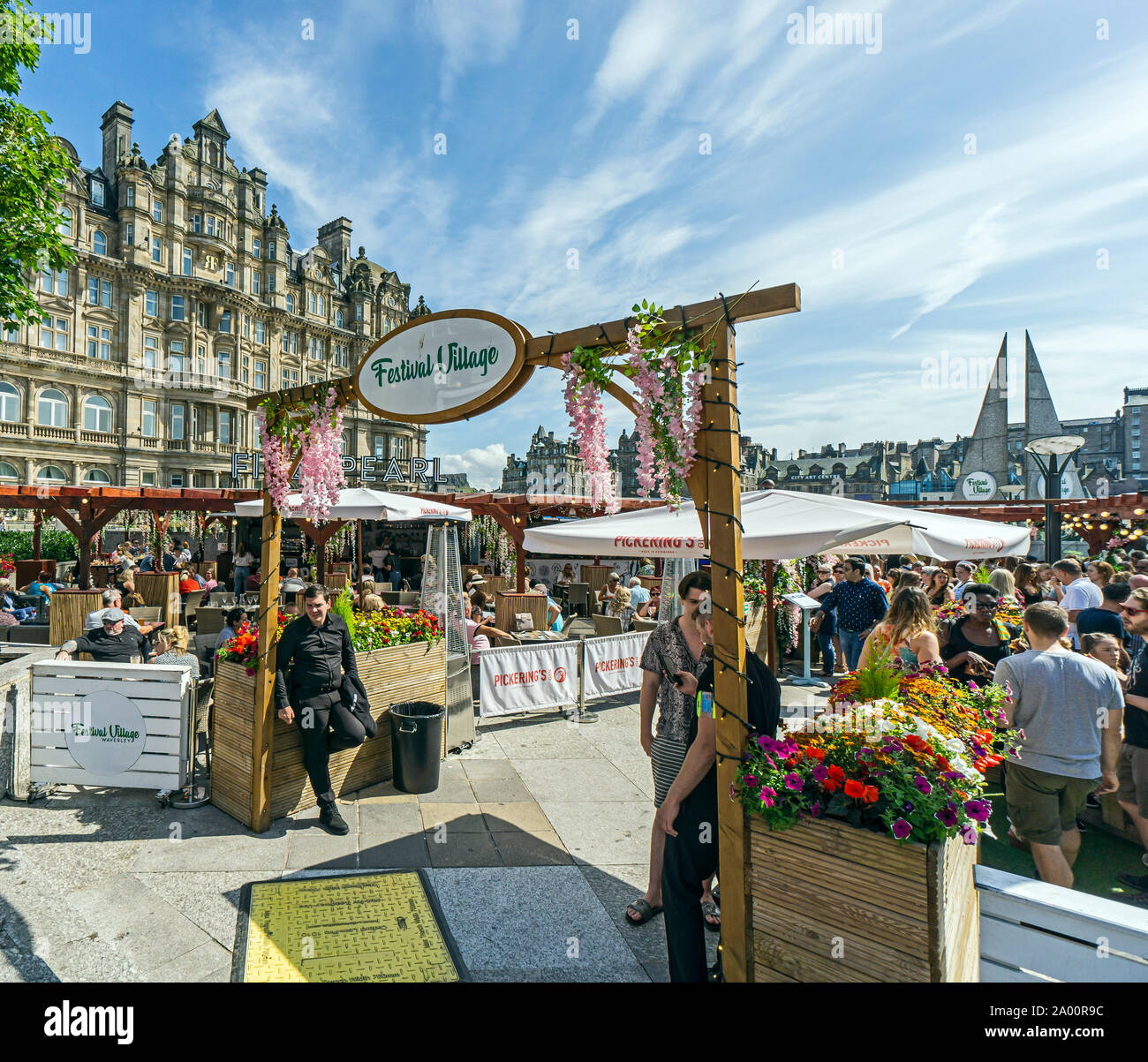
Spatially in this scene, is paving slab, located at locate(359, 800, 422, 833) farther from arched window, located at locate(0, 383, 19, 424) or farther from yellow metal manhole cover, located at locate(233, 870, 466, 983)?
arched window, located at locate(0, 383, 19, 424)

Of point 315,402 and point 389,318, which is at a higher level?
point 389,318

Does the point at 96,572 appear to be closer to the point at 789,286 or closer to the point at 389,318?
the point at 789,286

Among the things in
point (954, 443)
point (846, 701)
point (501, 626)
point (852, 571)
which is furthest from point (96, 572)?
point (954, 443)

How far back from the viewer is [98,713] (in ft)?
17.2

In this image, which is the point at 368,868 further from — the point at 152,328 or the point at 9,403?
the point at 152,328

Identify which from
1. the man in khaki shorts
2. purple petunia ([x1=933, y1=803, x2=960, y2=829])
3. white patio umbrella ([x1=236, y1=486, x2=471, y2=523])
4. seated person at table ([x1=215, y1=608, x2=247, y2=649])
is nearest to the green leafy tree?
white patio umbrella ([x1=236, y1=486, x2=471, y2=523])

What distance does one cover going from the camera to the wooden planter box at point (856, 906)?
230 cm

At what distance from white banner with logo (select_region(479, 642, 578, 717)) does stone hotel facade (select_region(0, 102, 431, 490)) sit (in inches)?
1376

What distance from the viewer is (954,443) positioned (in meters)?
101

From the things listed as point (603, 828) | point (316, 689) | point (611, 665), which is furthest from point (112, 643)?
point (611, 665)

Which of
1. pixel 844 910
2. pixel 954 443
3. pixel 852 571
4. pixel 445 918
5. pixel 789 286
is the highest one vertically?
pixel 954 443

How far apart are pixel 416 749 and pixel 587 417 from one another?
351cm
